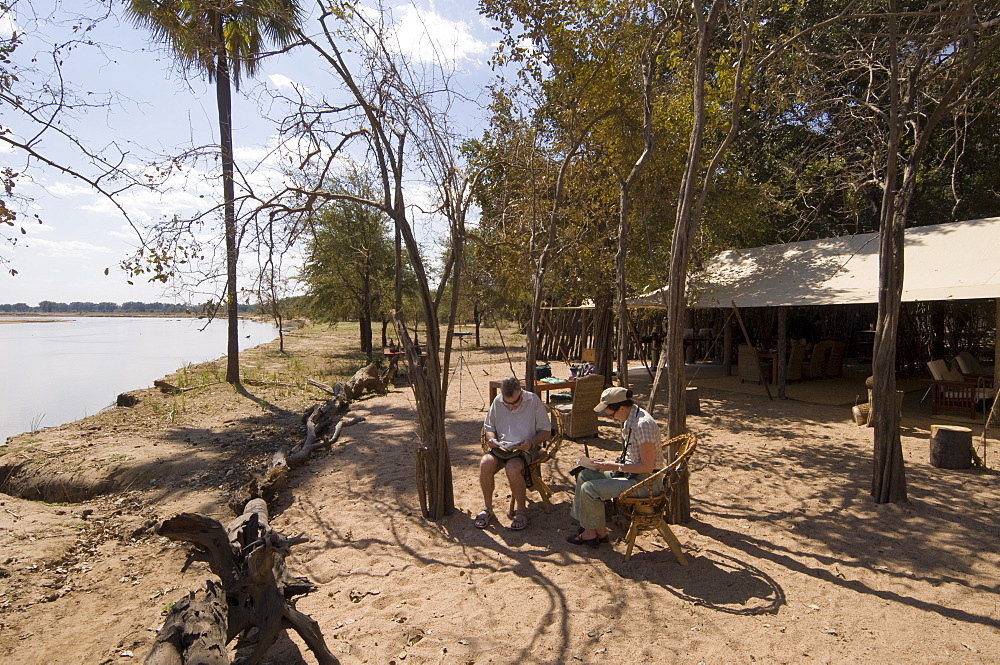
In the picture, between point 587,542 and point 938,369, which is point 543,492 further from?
point 938,369

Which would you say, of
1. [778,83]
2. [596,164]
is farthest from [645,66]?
[596,164]

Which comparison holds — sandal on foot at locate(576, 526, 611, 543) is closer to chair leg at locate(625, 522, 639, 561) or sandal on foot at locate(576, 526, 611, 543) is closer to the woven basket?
chair leg at locate(625, 522, 639, 561)

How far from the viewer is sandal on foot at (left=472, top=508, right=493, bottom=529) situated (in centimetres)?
495

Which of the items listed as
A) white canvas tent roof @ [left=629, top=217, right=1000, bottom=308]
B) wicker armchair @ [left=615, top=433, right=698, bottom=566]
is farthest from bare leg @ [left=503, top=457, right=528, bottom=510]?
white canvas tent roof @ [left=629, top=217, right=1000, bottom=308]

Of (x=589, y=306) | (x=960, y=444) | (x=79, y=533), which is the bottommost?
(x=79, y=533)

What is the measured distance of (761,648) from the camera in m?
3.15

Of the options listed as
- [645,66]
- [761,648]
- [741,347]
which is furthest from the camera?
[741,347]

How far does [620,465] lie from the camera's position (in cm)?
428

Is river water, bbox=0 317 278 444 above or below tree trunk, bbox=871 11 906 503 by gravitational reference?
below

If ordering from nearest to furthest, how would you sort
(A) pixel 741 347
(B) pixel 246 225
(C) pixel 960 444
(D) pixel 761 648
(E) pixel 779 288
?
(D) pixel 761 648 < (B) pixel 246 225 < (C) pixel 960 444 < (E) pixel 779 288 < (A) pixel 741 347

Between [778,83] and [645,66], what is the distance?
1566 millimetres

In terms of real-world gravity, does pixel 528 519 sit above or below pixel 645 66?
below

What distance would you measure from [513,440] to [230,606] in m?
2.45

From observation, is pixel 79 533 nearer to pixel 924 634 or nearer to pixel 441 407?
pixel 441 407
